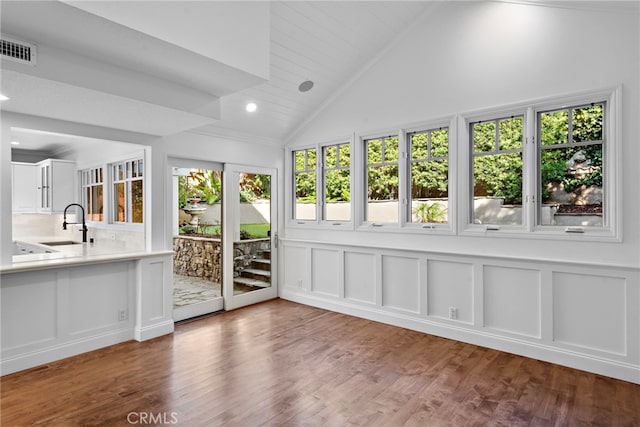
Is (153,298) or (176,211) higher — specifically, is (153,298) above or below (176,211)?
below

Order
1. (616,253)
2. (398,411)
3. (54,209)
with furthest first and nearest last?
1. (54,209)
2. (616,253)
3. (398,411)

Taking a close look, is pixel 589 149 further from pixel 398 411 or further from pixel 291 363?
pixel 291 363

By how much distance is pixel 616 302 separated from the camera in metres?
3.06

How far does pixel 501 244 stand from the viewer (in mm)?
3678

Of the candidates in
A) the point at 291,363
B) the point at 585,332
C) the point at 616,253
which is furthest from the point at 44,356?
the point at 616,253

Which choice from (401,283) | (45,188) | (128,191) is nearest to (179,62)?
(128,191)

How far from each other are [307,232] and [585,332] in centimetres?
358

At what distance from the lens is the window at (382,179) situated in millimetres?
4598

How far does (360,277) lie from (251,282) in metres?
1.74

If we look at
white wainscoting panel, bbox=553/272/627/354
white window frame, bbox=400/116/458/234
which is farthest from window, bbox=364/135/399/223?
white wainscoting panel, bbox=553/272/627/354

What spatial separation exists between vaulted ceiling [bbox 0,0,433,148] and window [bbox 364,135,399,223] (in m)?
1.02

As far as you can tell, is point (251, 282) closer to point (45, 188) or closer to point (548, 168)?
point (45, 188)

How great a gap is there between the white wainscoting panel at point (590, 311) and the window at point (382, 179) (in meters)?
1.95

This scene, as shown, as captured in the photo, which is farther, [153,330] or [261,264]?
[261,264]
